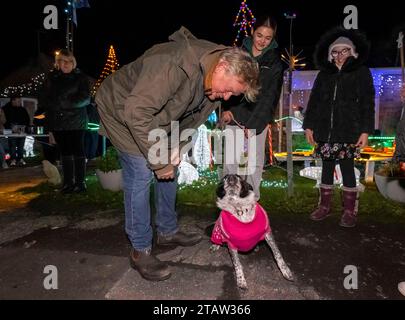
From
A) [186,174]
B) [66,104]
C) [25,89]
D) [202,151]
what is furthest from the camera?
[25,89]

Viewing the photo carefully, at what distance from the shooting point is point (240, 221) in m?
2.55

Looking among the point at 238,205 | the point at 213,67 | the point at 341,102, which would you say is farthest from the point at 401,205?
the point at 213,67

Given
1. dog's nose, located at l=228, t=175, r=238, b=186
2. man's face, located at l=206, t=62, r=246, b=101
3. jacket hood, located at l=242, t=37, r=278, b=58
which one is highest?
jacket hood, located at l=242, t=37, r=278, b=58

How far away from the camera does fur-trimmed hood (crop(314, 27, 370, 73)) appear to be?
360 cm

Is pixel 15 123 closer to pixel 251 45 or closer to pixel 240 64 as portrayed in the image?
pixel 251 45

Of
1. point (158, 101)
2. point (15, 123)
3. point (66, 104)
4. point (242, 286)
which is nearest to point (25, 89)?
point (15, 123)

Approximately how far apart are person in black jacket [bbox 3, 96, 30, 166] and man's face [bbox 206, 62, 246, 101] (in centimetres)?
915

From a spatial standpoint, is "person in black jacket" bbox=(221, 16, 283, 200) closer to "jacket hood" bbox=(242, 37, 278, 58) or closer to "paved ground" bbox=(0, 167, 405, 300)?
"jacket hood" bbox=(242, 37, 278, 58)

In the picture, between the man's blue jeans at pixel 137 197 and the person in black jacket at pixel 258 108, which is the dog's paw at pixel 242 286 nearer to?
the man's blue jeans at pixel 137 197

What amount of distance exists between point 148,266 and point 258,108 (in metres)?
1.89

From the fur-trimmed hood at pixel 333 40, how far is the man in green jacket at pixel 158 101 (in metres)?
1.84

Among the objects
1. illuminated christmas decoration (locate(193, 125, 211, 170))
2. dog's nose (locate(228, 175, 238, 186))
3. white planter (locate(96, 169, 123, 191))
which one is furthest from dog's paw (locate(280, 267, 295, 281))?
illuminated christmas decoration (locate(193, 125, 211, 170))

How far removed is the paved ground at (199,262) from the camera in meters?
2.35

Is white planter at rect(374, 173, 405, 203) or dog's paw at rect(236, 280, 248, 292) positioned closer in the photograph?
dog's paw at rect(236, 280, 248, 292)
